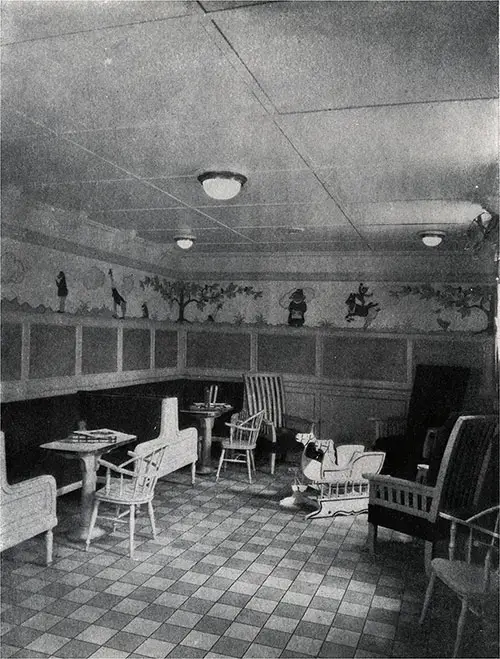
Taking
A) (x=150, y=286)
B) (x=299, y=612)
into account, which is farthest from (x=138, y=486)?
(x=150, y=286)

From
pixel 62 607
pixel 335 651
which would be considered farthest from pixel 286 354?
pixel 335 651

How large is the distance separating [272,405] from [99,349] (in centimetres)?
278

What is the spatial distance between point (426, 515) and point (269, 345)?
534 centimetres

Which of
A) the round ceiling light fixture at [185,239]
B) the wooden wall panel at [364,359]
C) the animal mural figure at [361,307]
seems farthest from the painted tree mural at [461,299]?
the round ceiling light fixture at [185,239]

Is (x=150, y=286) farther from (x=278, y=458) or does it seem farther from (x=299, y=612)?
(x=299, y=612)

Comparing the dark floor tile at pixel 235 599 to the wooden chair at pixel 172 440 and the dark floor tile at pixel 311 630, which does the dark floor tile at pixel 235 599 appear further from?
the wooden chair at pixel 172 440

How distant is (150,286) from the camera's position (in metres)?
8.82

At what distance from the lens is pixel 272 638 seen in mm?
3428

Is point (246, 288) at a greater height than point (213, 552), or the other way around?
point (246, 288)

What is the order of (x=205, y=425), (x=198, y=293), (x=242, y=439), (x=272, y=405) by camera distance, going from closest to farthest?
(x=205, y=425) < (x=242, y=439) < (x=272, y=405) < (x=198, y=293)

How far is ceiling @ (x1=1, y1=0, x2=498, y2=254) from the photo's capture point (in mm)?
2180

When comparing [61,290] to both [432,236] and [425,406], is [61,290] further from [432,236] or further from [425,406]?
[425,406]

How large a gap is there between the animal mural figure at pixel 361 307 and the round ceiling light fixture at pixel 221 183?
4736mm

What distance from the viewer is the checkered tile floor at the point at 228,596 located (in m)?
3.34
